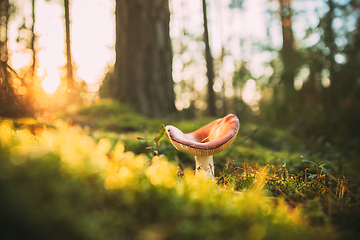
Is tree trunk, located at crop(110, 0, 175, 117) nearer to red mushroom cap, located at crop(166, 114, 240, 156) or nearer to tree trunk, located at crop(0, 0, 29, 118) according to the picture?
tree trunk, located at crop(0, 0, 29, 118)

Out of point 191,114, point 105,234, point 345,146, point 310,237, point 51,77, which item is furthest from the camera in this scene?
point 191,114

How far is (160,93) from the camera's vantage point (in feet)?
22.1

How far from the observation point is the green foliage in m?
0.70

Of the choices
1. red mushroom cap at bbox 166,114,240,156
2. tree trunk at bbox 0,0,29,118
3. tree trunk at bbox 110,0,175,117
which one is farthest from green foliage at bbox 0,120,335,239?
tree trunk at bbox 110,0,175,117

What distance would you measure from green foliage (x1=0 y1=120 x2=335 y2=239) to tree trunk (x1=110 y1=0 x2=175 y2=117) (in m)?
5.71

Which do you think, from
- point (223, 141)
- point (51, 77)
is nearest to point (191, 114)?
point (51, 77)

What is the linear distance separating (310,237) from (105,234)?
884mm

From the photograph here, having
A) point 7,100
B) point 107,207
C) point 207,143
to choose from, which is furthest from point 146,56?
point 107,207

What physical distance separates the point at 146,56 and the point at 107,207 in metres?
6.38

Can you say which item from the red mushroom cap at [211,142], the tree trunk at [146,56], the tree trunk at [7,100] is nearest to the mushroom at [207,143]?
the red mushroom cap at [211,142]

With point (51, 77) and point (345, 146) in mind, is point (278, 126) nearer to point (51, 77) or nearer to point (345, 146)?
point (345, 146)

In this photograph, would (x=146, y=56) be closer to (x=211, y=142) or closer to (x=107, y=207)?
(x=211, y=142)

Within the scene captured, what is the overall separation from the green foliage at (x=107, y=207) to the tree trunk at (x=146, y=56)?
18.7 feet

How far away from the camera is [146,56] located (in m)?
6.67
